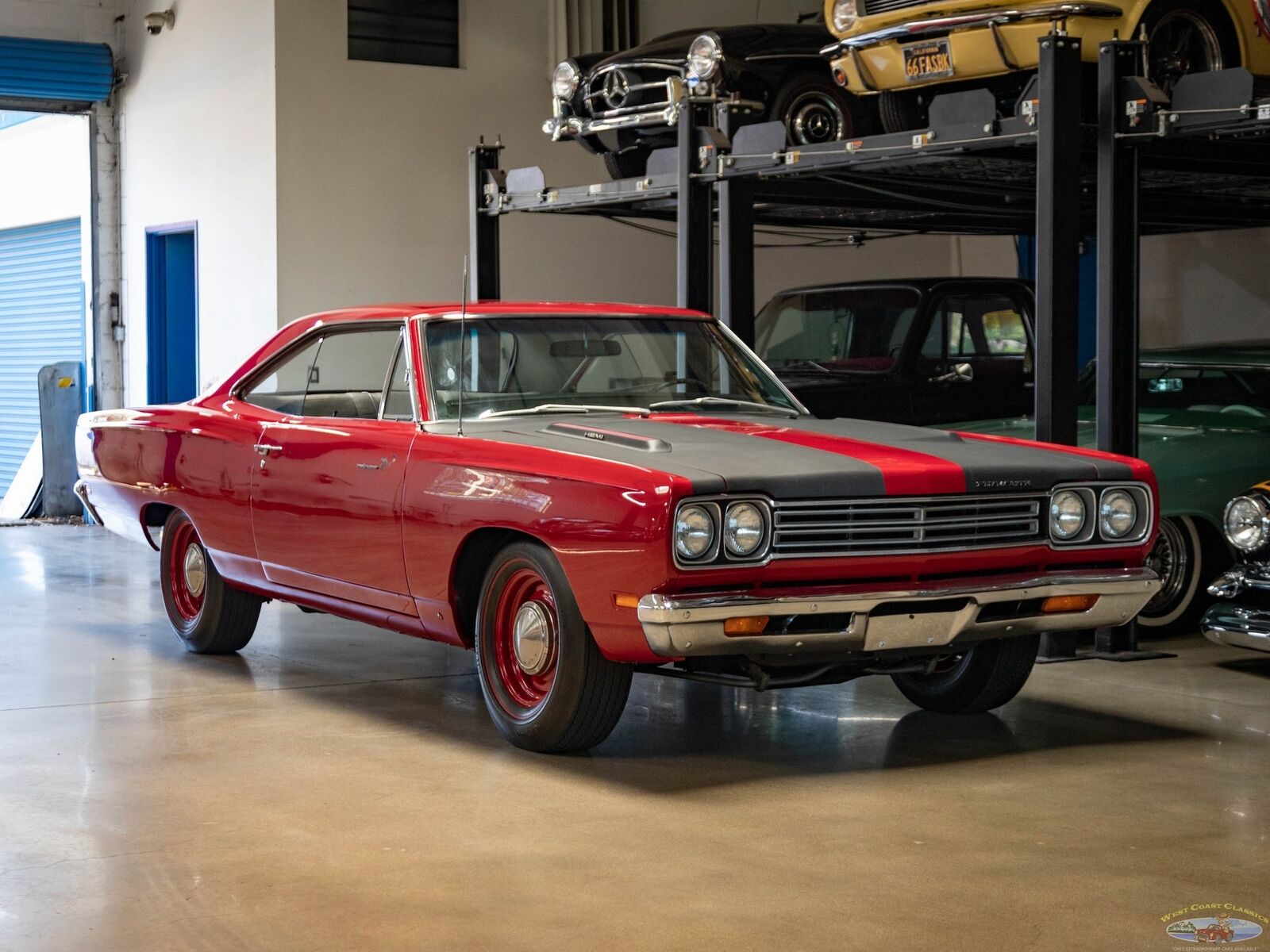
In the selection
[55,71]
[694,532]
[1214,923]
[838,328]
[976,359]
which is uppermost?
[55,71]

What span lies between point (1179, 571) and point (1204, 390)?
1495 mm

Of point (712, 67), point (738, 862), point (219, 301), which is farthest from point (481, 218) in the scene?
point (738, 862)


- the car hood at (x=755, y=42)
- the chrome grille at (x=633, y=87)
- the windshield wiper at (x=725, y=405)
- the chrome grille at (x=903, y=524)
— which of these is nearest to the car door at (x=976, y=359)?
the car hood at (x=755, y=42)

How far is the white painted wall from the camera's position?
13000 mm

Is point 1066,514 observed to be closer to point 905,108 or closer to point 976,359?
point 905,108

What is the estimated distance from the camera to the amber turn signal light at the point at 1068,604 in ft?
17.5

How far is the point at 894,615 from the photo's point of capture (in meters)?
5.01

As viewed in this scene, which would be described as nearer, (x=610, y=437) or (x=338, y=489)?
(x=610, y=437)

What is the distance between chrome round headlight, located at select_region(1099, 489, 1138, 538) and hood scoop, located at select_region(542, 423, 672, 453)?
4.69ft

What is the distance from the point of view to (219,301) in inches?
538

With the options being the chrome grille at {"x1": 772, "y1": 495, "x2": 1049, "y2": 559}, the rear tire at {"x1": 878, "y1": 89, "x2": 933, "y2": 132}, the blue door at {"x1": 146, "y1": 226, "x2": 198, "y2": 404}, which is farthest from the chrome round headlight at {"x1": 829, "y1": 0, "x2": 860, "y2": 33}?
the blue door at {"x1": 146, "y1": 226, "x2": 198, "y2": 404}

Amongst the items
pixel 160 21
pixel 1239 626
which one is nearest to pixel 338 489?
pixel 1239 626

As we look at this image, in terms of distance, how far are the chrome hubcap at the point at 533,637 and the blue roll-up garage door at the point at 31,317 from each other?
1263 centimetres

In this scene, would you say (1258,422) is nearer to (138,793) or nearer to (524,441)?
(524,441)
